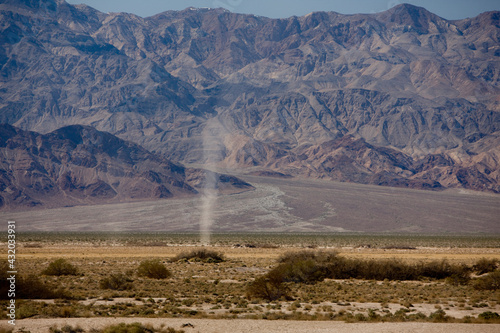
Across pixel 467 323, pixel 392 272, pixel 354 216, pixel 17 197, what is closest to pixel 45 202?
pixel 17 197

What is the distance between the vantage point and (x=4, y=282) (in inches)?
968

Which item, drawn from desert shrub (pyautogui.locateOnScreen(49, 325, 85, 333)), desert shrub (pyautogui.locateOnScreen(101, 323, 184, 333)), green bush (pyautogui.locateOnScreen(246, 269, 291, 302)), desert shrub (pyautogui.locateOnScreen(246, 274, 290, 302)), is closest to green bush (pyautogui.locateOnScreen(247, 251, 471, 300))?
green bush (pyautogui.locateOnScreen(246, 269, 291, 302))

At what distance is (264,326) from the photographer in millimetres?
19750

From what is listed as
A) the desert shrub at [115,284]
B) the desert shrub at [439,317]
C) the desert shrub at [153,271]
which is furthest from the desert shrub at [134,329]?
the desert shrub at [153,271]

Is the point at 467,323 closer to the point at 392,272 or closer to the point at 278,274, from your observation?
the point at 278,274

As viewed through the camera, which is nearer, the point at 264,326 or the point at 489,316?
the point at 264,326

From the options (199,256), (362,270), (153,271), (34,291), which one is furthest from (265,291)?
(199,256)

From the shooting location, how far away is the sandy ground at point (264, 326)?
1866 centimetres

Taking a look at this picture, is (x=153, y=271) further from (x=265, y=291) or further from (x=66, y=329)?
(x=66, y=329)

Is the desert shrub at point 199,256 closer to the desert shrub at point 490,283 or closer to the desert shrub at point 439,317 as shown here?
the desert shrub at point 490,283

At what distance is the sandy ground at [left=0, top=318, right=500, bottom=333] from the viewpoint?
18656 mm

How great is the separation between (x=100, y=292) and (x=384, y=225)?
5375 inches

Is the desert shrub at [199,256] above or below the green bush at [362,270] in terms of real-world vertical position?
below

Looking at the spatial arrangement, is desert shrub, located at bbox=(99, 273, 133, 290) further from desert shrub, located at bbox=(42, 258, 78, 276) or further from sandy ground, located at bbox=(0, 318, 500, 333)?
sandy ground, located at bbox=(0, 318, 500, 333)
